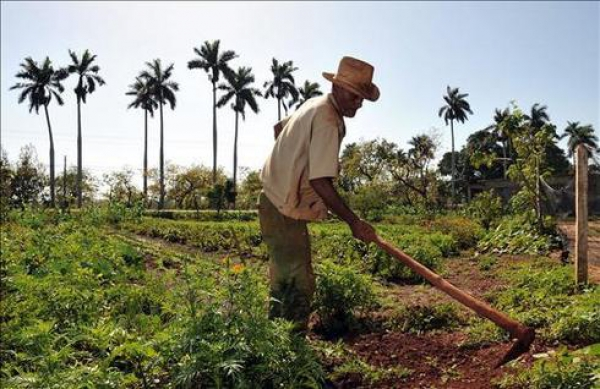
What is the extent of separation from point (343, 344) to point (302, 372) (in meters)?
1.43

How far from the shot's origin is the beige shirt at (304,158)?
306 centimetres

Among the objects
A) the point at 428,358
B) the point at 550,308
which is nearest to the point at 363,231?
the point at 428,358

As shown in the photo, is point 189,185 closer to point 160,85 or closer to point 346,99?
point 160,85

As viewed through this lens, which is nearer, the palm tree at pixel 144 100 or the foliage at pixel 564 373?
the foliage at pixel 564 373

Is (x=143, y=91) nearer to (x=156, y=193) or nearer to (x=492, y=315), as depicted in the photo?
(x=156, y=193)

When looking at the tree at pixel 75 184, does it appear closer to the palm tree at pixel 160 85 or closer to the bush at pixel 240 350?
the palm tree at pixel 160 85

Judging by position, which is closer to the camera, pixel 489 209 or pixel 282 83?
pixel 489 209

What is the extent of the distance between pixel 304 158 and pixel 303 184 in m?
0.17

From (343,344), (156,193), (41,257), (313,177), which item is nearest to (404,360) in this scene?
(343,344)

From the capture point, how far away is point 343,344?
12.7ft

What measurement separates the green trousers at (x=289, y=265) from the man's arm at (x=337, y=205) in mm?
468

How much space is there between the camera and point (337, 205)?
3.06 m

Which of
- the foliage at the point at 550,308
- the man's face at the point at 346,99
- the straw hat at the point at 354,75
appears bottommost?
the foliage at the point at 550,308

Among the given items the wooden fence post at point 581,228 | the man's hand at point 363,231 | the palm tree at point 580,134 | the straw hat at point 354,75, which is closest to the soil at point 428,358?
the man's hand at point 363,231
